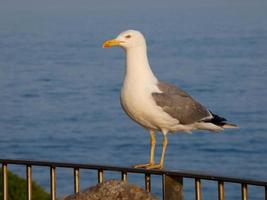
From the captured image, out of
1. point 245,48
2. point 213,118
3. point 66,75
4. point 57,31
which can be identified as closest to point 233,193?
point 213,118

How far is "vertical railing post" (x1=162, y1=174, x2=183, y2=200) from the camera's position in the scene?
4.71 meters

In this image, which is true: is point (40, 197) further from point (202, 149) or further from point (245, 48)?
point (245, 48)

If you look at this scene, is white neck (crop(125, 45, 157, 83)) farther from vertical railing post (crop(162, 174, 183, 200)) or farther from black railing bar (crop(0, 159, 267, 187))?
vertical railing post (crop(162, 174, 183, 200))

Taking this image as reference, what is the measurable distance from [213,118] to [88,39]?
148 ft

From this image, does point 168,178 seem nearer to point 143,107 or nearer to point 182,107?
point 143,107

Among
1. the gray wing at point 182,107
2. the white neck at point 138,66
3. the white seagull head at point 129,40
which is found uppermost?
the white seagull head at point 129,40

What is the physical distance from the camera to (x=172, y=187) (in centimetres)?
471

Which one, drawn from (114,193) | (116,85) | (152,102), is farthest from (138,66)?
(116,85)

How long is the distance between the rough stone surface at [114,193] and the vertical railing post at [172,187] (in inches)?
21.6

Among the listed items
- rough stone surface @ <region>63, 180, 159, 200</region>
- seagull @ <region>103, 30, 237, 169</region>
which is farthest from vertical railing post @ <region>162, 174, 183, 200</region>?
seagull @ <region>103, 30, 237, 169</region>

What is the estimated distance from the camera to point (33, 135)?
103 feet

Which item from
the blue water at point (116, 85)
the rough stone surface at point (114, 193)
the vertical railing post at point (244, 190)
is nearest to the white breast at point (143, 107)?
the vertical railing post at point (244, 190)

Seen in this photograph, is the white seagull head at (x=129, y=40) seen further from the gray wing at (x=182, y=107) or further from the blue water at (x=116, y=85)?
the blue water at (x=116, y=85)

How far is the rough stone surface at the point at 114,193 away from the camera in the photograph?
4145 millimetres
